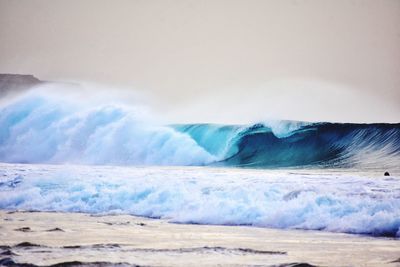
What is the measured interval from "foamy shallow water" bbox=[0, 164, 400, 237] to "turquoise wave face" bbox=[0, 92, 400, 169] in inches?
4.1

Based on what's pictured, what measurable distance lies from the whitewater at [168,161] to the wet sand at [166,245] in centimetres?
23

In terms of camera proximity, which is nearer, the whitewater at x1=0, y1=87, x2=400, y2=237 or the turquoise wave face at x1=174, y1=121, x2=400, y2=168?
the whitewater at x1=0, y1=87, x2=400, y2=237

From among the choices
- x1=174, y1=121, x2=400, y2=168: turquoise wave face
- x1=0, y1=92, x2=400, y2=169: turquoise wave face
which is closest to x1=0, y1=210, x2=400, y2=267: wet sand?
x1=0, y1=92, x2=400, y2=169: turquoise wave face

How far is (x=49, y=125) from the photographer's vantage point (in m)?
4.81

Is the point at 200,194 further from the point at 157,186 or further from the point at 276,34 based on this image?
the point at 276,34

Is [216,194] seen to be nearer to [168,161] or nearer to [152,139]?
[168,161]

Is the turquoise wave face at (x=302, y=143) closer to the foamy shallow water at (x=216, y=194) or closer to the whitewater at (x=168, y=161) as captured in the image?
the whitewater at (x=168, y=161)

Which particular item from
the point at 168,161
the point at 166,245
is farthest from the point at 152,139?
the point at 166,245

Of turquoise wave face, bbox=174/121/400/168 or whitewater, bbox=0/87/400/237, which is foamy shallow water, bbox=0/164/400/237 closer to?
whitewater, bbox=0/87/400/237

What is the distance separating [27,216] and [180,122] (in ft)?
→ 4.32

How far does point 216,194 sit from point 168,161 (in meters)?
0.51

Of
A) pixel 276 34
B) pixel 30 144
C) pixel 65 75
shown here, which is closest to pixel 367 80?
pixel 276 34

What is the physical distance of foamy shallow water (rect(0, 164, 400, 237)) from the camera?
421cm

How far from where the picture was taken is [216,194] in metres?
4.44
